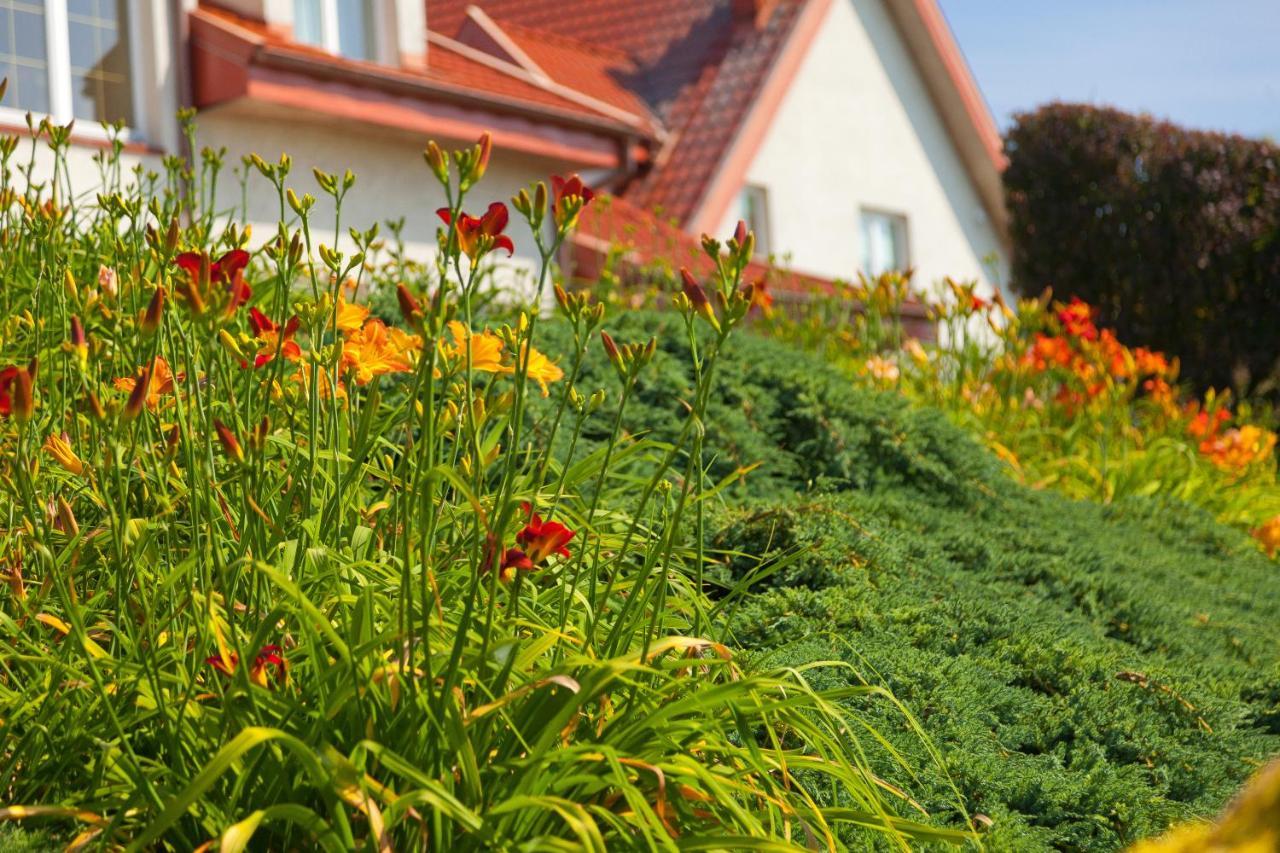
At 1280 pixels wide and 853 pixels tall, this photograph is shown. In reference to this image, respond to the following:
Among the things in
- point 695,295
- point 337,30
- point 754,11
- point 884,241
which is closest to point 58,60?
point 337,30

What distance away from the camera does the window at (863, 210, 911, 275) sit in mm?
15820

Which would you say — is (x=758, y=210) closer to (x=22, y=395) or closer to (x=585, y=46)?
(x=585, y=46)

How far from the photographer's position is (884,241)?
16.1 meters

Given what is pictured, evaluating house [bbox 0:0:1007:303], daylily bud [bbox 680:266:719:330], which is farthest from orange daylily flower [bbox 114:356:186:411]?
house [bbox 0:0:1007:303]

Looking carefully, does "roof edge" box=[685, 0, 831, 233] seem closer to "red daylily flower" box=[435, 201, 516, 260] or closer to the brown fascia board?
the brown fascia board

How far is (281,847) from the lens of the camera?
1907 millimetres

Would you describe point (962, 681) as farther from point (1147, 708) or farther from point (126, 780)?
point (126, 780)

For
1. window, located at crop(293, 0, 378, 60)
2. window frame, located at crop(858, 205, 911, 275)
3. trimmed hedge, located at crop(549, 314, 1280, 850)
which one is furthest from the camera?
window frame, located at crop(858, 205, 911, 275)

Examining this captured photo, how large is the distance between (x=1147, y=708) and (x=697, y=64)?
12701 mm

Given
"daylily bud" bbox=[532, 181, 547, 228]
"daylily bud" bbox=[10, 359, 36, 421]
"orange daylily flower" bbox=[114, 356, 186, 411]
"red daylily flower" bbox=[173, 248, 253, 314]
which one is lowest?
"orange daylily flower" bbox=[114, 356, 186, 411]

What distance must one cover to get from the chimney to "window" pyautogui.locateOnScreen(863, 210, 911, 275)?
105 inches

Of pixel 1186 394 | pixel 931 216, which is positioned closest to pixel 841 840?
pixel 1186 394

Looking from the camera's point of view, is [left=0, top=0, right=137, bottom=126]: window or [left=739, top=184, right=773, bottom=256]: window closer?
[left=0, top=0, right=137, bottom=126]: window

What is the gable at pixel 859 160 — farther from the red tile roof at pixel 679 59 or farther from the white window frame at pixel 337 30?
the white window frame at pixel 337 30
